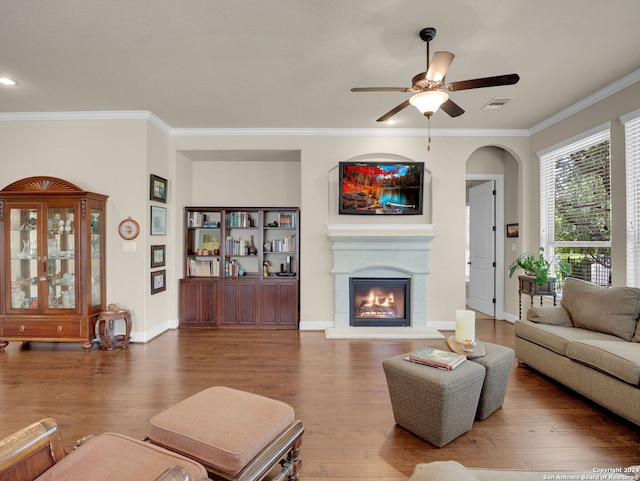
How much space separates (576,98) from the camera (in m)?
3.82

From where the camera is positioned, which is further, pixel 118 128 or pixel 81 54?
pixel 118 128

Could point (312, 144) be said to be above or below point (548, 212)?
above

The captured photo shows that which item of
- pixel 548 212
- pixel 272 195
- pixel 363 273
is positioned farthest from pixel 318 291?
pixel 548 212

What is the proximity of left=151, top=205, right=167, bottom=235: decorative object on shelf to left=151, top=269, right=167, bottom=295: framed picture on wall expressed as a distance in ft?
1.80

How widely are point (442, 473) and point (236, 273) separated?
178 inches

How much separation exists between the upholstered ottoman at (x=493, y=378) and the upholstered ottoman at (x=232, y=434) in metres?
1.39

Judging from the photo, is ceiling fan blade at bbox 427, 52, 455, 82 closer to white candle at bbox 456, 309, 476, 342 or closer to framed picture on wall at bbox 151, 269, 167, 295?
white candle at bbox 456, 309, 476, 342

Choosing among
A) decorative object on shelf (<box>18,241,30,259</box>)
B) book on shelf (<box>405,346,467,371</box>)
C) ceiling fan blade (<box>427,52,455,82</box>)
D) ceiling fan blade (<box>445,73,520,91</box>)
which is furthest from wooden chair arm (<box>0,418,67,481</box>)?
decorative object on shelf (<box>18,241,30,259</box>)

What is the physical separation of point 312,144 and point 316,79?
5.12 ft

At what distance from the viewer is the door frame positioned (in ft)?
17.8

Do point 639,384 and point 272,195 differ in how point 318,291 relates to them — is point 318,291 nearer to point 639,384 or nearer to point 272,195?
point 272,195

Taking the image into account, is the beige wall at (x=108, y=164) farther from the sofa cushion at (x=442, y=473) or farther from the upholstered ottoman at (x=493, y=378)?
the sofa cushion at (x=442, y=473)

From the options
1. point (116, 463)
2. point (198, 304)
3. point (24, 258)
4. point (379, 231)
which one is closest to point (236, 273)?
point (198, 304)

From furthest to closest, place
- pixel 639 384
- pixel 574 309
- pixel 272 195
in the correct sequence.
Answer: pixel 272 195 → pixel 574 309 → pixel 639 384
